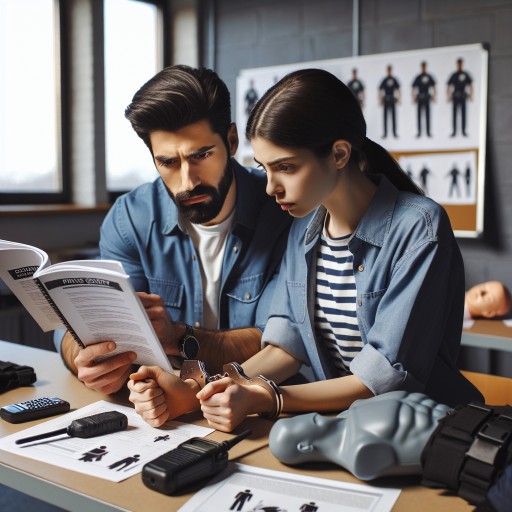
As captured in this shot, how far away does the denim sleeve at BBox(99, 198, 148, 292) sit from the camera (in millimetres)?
1760

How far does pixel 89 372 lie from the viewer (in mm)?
1297

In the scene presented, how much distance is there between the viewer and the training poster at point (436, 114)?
125 inches

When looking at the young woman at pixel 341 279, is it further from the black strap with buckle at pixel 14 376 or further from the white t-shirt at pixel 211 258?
the black strap with buckle at pixel 14 376

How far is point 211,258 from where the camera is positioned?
1.75m

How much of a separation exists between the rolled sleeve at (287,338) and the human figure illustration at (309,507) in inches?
22.6

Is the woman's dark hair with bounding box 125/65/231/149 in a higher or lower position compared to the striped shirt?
higher

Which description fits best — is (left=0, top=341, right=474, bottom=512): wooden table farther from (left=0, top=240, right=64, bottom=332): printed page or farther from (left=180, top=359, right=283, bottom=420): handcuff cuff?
(left=0, top=240, right=64, bottom=332): printed page

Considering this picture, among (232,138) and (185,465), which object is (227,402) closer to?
(185,465)

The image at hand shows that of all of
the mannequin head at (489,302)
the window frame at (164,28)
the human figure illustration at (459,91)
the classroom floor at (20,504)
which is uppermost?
the window frame at (164,28)

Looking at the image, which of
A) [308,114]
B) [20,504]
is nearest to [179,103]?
[308,114]

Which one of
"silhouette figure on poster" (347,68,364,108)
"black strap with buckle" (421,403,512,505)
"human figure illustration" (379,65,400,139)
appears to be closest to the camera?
"black strap with buckle" (421,403,512,505)

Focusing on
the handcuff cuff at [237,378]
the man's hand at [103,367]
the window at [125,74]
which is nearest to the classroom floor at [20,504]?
the man's hand at [103,367]

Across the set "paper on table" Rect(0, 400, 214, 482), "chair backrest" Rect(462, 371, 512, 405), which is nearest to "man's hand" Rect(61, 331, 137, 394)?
"paper on table" Rect(0, 400, 214, 482)

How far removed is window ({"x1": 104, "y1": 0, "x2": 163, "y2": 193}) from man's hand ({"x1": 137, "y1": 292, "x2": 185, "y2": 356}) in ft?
8.22
